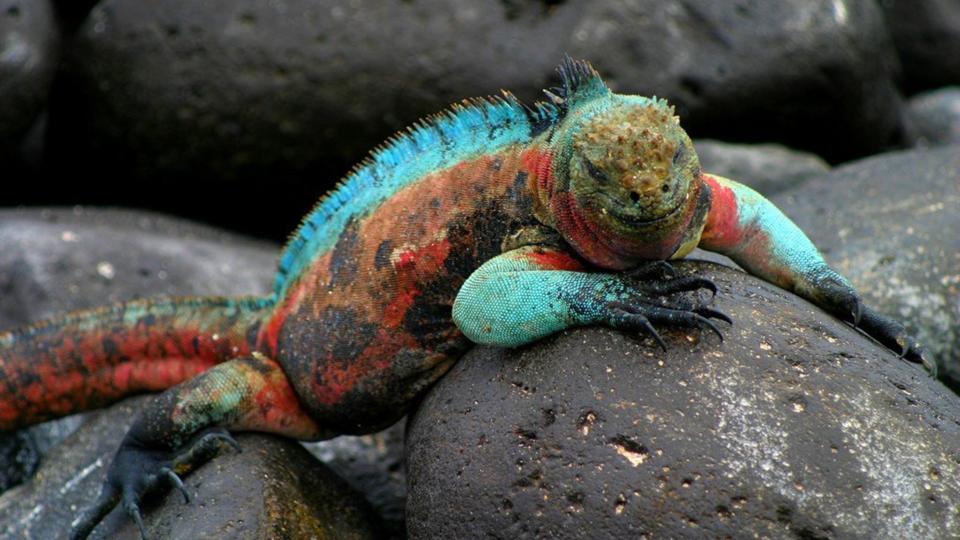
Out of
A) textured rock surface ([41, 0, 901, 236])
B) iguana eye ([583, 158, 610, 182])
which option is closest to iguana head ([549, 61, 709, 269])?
iguana eye ([583, 158, 610, 182])

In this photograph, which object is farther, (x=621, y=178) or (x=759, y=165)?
(x=759, y=165)

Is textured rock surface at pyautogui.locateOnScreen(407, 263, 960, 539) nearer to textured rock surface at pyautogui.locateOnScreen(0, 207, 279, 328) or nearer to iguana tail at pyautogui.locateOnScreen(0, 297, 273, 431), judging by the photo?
iguana tail at pyautogui.locateOnScreen(0, 297, 273, 431)

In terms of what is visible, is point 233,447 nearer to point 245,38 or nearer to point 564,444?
point 564,444

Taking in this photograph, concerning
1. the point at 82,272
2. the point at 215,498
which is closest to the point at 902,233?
the point at 215,498

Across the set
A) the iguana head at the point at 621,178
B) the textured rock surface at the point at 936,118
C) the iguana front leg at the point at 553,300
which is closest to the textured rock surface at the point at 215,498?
the iguana front leg at the point at 553,300

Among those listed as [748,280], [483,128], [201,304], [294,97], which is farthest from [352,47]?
[748,280]

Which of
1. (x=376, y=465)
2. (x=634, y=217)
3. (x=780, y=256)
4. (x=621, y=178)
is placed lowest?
(x=376, y=465)

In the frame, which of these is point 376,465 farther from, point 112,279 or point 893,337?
point 893,337
